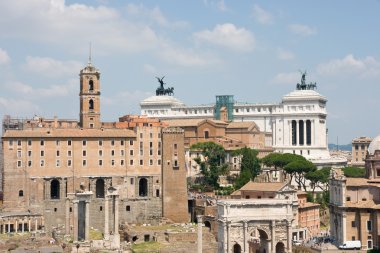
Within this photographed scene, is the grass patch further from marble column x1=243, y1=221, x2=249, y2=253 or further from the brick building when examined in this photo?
marble column x1=243, y1=221, x2=249, y2=253

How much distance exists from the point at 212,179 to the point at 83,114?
55.9ft

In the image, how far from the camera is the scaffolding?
13162 cm

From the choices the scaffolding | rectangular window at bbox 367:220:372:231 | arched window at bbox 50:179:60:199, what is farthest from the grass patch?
the scaffolding

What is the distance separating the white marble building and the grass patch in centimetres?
4961

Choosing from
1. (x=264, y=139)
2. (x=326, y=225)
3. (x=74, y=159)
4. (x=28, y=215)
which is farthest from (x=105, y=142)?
(x=264, y=139)

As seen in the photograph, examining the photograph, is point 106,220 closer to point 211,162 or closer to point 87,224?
point 87,224

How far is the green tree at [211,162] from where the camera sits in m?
95.6

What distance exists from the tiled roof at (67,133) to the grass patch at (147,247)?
14564 mm

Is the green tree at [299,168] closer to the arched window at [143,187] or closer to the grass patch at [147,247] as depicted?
the arched window at [143,187]

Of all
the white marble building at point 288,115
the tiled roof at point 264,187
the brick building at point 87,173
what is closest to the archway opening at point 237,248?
the tiled roof at point 264,187

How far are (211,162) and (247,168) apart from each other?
443cm

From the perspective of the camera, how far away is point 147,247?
248 ft

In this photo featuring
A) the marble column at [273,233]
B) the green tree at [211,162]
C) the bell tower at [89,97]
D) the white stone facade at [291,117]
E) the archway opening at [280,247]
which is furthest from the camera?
the white stone facade at [291,117]

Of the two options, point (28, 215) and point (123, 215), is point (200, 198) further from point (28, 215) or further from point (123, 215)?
point (28, 215)
